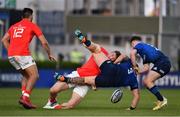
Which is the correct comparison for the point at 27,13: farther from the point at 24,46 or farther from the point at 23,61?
the point at 23,61

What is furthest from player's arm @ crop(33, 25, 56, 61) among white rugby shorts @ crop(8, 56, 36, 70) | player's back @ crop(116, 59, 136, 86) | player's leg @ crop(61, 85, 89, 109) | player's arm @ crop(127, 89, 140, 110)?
player's arm @ crop(127, 89, 140, 110)

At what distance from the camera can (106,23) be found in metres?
53.3

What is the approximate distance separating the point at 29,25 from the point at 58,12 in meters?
32.2

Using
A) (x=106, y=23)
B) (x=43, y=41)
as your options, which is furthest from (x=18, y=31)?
(x=106, y=23)

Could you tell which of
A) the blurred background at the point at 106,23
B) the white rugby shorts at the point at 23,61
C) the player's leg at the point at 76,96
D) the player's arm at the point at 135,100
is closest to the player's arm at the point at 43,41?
the white rugby shorts at the point at 23,61

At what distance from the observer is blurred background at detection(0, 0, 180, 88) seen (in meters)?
50.6

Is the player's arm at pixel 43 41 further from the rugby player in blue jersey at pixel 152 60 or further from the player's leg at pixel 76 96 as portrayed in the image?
the rugby player in blue jersey at pixel 152 60

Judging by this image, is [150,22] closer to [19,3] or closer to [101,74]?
[19,3]

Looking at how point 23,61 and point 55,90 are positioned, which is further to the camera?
point 23,61

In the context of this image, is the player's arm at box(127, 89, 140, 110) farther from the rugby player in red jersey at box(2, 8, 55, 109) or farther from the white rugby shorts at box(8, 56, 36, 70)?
the white rugby shorts at box(8, 56, 36, 70)

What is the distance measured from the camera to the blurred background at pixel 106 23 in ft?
166

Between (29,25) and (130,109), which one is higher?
(29,25)

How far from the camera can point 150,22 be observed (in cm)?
5288

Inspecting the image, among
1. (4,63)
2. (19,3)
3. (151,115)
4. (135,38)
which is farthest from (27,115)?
(19,3)
